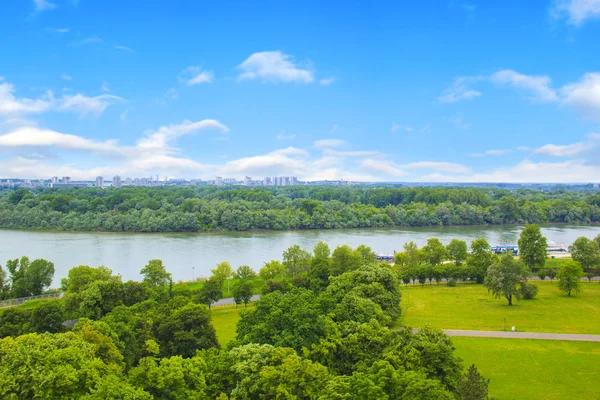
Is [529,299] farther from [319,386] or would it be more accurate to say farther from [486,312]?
[319,386]

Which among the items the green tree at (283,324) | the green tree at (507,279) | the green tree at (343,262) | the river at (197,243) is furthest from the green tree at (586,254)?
the green tree at (283,324)

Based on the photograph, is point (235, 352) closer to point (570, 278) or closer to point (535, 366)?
point (535, 366)

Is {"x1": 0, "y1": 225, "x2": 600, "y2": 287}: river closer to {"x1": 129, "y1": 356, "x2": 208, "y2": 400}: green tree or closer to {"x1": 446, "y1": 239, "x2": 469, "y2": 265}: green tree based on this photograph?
{"x1": 446, "y1": 239, "x2": 469, "y2": 265}: green tree

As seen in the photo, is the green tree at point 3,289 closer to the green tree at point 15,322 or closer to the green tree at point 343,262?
the green tree at point 15,322

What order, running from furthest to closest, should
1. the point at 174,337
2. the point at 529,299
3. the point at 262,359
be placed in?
the point at 529,299 → the point at 174,337 → the point at 262,359

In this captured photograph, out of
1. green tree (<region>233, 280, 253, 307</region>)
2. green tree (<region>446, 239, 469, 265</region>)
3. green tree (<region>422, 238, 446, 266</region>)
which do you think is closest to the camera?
green tree (<region>233, 280, 253, 307</region>)

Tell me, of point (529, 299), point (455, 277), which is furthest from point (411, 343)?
point (455, 277)

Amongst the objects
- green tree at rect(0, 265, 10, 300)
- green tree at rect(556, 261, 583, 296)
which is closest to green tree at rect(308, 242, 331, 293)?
green tree at rect(556, 261, 583, 296)
